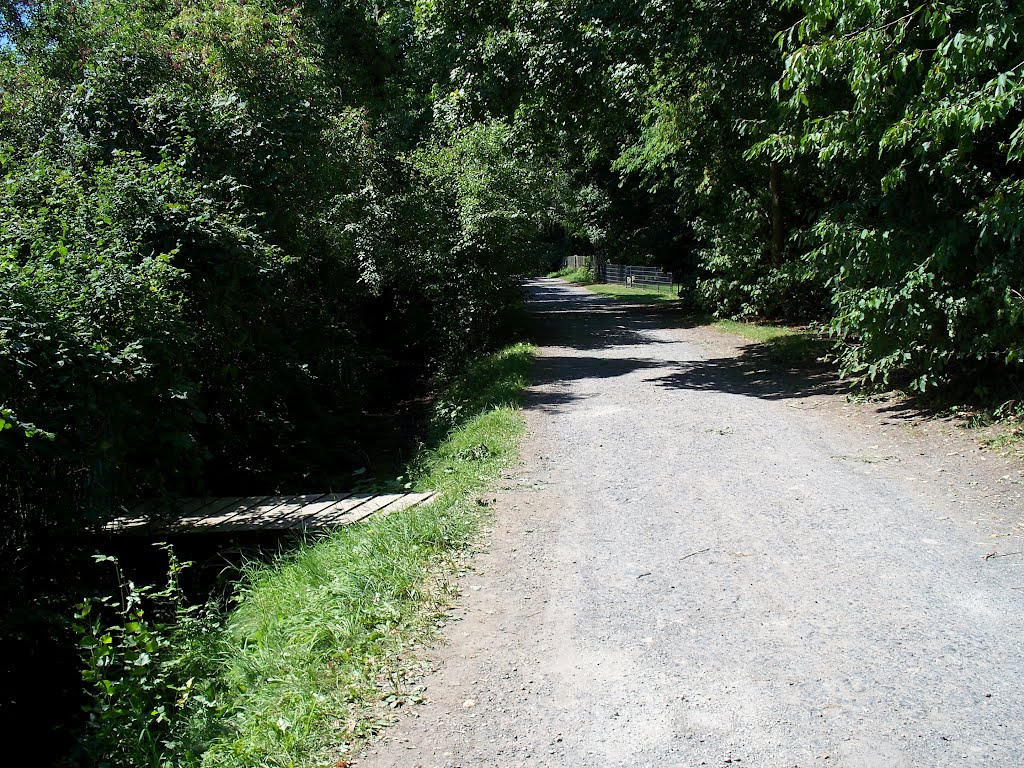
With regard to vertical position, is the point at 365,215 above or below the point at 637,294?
above

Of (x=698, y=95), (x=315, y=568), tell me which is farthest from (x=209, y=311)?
(x=698, y=95)

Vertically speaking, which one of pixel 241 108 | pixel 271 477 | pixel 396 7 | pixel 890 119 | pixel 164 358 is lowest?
pixel 271 477

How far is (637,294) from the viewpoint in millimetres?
34938

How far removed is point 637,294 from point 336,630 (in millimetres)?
31497

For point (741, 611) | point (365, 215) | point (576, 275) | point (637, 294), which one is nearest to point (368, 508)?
point (741, 611)

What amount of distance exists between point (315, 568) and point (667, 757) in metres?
2.99

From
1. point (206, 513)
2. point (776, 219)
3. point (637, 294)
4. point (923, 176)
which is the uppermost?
point (776, 219)

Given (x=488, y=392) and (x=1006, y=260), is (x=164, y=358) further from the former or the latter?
(x=1006, y=260)

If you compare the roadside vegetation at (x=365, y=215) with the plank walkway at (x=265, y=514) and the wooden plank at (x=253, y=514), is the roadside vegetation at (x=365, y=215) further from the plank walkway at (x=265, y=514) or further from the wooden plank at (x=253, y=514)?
the wooden plank at (x=253, y=514)

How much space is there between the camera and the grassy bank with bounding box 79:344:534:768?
3652mm

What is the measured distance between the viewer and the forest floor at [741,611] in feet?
11.0

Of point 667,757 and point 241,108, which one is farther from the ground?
point 241,108

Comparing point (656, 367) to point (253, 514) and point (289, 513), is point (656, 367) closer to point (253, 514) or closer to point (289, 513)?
→ point (289, 513)

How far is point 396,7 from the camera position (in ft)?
73.2
